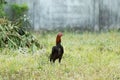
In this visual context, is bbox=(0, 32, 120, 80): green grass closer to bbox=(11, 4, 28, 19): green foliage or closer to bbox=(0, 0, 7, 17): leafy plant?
bbox=(0, 0, 7, 17): leafy plant

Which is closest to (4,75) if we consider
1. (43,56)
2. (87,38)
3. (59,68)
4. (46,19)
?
(59,68)

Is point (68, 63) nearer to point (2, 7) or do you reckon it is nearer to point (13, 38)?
point (13, 38)

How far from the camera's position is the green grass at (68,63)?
707 centimetres

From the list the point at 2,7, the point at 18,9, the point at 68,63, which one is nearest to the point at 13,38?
the point at 68,63

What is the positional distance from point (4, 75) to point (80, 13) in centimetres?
735

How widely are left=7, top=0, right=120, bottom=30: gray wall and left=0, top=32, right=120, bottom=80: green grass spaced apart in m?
2.42

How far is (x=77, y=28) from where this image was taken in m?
13.9

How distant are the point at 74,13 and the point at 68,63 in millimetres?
5846

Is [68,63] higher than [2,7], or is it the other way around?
[2,7]

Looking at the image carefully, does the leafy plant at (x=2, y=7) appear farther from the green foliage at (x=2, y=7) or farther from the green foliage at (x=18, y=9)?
the green foliage at (x=18, y=9)

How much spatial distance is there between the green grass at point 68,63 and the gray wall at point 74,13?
242 cm

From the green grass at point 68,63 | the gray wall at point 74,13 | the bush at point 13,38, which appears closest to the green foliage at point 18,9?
the gray wall at point 74,13

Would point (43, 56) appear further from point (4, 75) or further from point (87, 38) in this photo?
point (87, 38)

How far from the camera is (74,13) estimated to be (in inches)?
544
